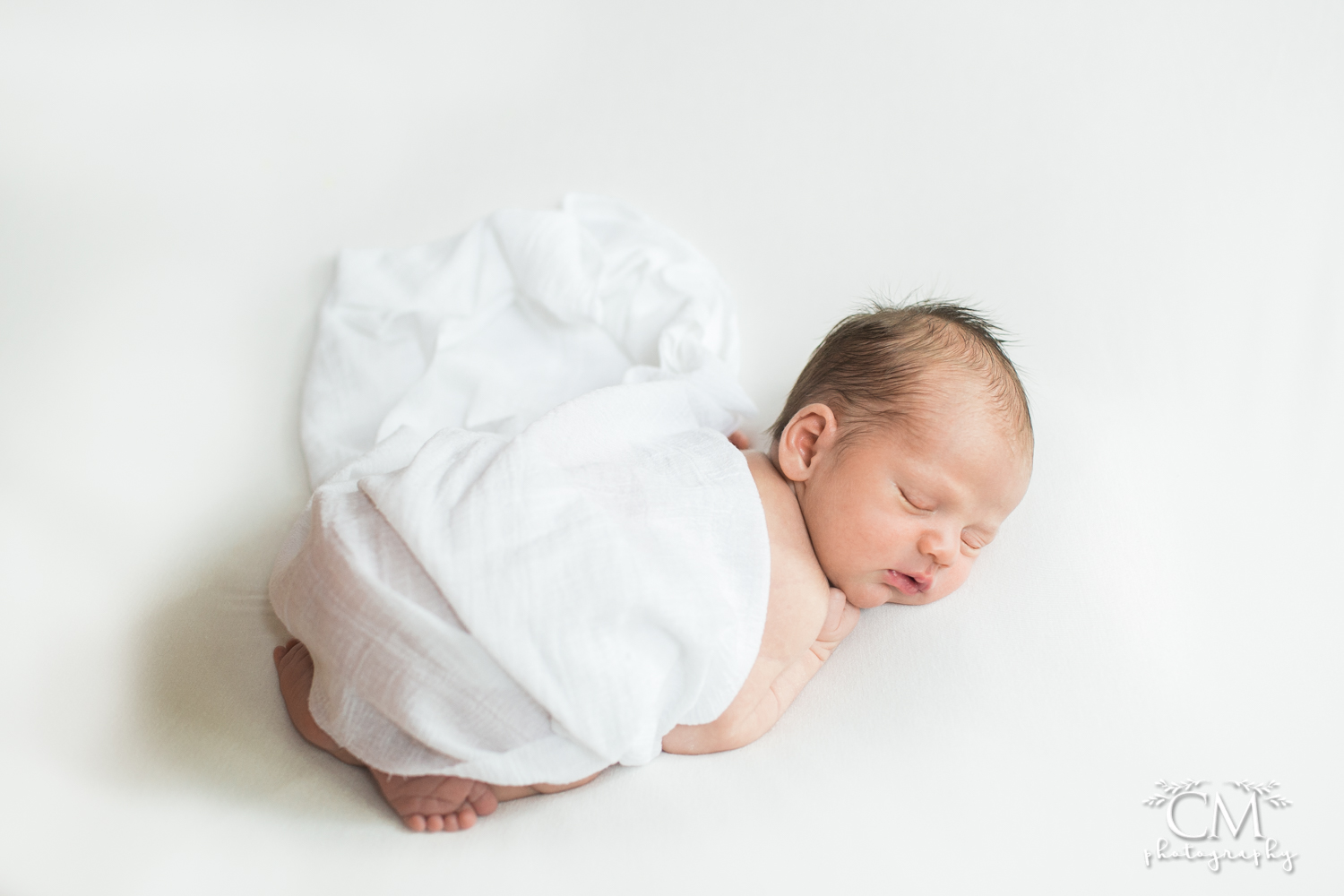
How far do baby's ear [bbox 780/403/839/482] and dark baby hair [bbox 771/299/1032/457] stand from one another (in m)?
0.02

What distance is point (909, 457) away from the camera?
1149 millimetres

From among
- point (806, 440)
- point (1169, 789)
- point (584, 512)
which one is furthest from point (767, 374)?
point (1169, 789)

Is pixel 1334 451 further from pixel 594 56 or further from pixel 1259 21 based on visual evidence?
pixel 594 56

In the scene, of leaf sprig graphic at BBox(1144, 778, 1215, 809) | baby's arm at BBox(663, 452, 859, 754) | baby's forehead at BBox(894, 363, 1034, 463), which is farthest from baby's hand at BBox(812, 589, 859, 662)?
leaf sprig graphic at BBox(1144, 778, 1215, 809)

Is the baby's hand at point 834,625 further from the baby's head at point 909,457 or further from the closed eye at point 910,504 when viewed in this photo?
the closed eye at point 910,504

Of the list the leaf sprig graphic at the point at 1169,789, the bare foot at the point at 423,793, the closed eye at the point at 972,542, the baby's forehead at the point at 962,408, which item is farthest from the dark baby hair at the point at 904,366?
the bare foot at the point at 423,793

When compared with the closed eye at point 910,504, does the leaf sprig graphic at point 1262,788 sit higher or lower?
lower

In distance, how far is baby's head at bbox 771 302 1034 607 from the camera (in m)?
1.14

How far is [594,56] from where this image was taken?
1849mm

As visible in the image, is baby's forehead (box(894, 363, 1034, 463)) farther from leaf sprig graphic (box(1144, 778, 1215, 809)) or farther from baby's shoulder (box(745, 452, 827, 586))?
leaf sprig graphic (box(1144, 778, 1215, 809))

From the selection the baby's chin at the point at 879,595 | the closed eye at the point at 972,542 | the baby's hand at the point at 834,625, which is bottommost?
the baby's hand at the point at 834,625

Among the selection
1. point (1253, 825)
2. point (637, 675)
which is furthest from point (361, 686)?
point (1253, 825)

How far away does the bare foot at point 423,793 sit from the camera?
996mm
